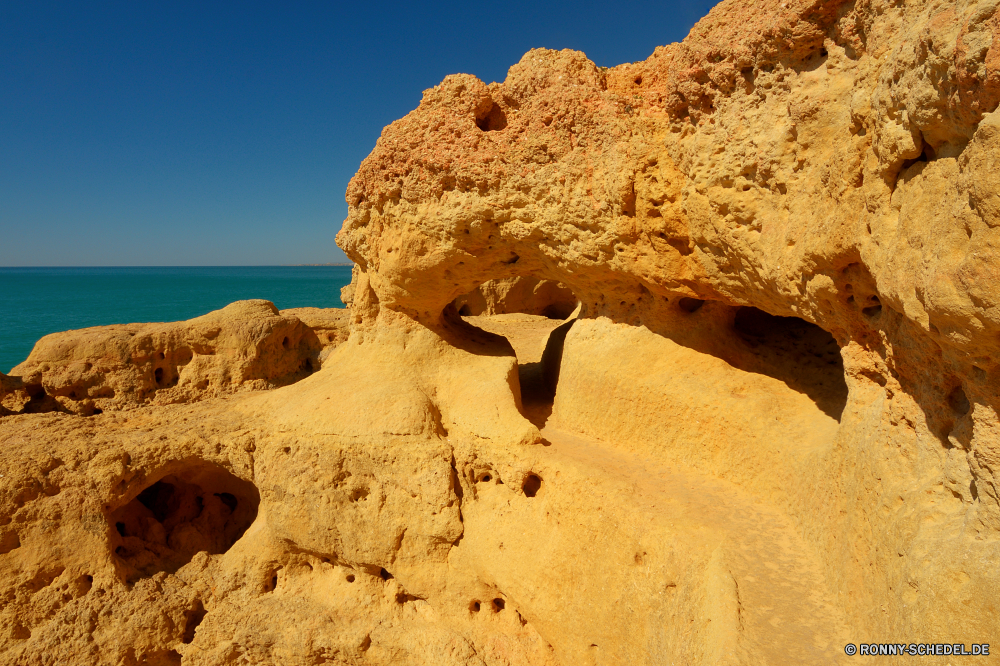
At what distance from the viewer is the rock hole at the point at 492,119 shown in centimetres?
657

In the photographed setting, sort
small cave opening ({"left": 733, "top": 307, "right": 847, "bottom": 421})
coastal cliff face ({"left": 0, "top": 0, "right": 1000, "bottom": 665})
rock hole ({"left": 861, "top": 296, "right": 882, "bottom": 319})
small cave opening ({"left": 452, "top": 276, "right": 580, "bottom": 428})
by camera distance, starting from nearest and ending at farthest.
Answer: coastal cliff face ({"left": 0, "top": 0, "right": 1000, "bottom": 665}), rock hole ({"left": 861, "top": 296, "right": 882, "bottom": 319}), small cave opening ({"left": 733, "top": 307, "right": 847, "bottom": 421}), small cave opening ({"left": 452, "top": 276, "right": 580, "bottom": 428})

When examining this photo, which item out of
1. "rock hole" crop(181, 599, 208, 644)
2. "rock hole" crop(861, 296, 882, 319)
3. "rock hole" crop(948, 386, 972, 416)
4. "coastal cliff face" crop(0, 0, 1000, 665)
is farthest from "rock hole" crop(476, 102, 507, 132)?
"rock hole" crop(181, 599, 208, 644)

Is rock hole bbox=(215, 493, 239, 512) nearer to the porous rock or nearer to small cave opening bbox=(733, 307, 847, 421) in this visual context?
the porous rock

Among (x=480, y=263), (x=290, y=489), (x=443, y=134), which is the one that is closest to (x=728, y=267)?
(x=480, y=263)

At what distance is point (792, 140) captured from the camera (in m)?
4.20

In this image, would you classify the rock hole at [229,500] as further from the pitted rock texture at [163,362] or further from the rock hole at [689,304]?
the rock hole at [689,304]

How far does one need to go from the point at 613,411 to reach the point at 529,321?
6369 mm

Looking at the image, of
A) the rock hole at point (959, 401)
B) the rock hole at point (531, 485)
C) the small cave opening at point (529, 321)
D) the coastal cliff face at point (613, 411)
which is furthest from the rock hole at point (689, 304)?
the rock hole at point (959, 401)

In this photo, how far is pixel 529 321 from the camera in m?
12.4

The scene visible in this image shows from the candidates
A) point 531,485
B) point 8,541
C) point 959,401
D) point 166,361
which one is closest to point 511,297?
point 166,361

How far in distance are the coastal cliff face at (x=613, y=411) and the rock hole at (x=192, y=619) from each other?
36 mm

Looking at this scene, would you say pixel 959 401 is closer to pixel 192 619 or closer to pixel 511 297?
pixel 192 619

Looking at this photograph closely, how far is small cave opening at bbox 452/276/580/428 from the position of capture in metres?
7.76

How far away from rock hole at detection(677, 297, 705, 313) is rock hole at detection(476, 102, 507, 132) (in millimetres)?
2852
